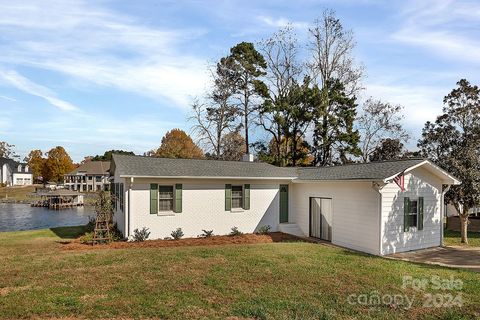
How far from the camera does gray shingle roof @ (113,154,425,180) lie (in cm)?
1460

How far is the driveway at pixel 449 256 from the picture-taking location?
12.1 meters

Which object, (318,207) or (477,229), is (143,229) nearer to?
(318,207)

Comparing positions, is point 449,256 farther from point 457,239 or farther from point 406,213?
point 457,239

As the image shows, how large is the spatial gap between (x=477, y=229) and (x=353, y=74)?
17.8 meters

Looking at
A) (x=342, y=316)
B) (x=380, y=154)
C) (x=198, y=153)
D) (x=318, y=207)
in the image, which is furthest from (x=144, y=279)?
(x=198, y=153)

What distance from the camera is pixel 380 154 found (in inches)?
1231

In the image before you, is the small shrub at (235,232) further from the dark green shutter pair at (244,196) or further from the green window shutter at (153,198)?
the green window shutter at (153,198)

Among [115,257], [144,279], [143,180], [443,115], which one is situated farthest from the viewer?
[443,115]

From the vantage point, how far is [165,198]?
16.4 meters

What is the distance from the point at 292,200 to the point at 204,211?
5.11m

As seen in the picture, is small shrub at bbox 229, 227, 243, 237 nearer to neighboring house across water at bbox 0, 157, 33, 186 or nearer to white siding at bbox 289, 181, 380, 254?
white siding at bbox 289, 181, 380, 254

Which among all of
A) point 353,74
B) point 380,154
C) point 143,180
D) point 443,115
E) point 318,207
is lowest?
point 318,207

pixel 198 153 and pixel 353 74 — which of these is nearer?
pixel 353 74

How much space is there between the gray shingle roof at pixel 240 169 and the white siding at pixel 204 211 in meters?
0.45
